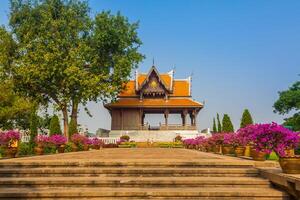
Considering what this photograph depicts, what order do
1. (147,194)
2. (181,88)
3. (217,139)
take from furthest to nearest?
1. (181,88)
2. (217,139)
3. (147,194)

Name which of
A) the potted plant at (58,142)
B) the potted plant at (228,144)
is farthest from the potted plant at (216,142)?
the potted plant at (58,142)

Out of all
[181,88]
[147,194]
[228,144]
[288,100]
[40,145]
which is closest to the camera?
[147,194]

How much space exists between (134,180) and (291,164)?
282 cm

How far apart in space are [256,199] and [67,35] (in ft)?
81.7

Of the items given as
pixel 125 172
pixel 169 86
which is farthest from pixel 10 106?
pixel 125 172

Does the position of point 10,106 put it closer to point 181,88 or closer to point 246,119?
point 246,119

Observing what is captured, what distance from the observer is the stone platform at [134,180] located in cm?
540

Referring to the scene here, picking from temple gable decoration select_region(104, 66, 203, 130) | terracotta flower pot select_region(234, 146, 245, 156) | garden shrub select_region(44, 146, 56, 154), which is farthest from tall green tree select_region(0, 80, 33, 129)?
terracotta flower pot select_region(234, 146, 245, 156)

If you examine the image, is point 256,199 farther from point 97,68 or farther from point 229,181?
point 97,68

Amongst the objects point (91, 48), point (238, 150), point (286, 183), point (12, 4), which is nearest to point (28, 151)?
point (238, 150)

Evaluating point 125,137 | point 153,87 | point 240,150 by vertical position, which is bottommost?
point 240,150

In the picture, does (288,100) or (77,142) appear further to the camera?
(288,100)

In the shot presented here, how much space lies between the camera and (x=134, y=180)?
6004 mm

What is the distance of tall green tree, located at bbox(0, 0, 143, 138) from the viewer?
26.3 metres
